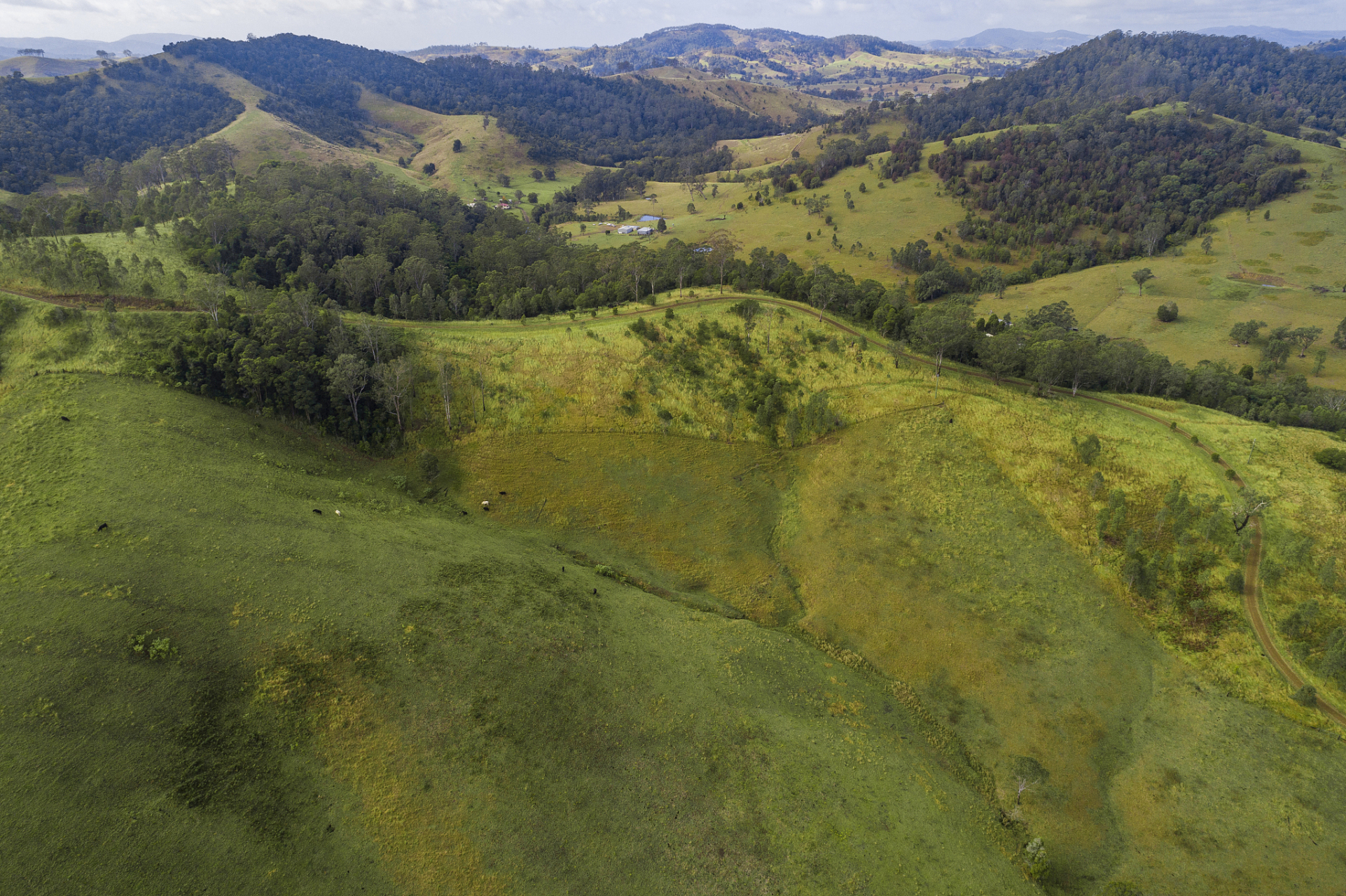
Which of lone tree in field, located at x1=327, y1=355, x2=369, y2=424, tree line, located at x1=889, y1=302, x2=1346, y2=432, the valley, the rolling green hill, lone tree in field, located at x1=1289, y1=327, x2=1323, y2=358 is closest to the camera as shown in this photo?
the rolling green hill

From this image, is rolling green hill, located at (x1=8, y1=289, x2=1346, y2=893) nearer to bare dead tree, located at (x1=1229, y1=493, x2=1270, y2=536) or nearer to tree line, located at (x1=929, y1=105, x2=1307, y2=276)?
bare dead tree, located at (x1=1229, y1=493, x2=1270, y2=536)

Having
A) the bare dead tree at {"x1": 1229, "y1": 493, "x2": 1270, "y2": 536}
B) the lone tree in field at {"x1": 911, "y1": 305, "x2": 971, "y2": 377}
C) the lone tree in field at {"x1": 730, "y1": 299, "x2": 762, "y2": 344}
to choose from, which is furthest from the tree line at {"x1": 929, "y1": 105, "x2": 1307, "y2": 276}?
the bare dead tree at {"x1": 1229, "y1": 493, "x2": 1270, "y2": 536}

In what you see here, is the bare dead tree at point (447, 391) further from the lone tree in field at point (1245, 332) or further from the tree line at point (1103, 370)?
the lone tree in field at point (1245, 332)

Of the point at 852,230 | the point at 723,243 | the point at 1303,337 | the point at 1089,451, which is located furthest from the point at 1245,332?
the point at 723,243

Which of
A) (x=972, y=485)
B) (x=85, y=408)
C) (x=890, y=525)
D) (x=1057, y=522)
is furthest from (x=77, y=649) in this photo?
(x=1057, y=522)

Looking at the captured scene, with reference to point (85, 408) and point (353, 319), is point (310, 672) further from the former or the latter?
point (353, 319)
